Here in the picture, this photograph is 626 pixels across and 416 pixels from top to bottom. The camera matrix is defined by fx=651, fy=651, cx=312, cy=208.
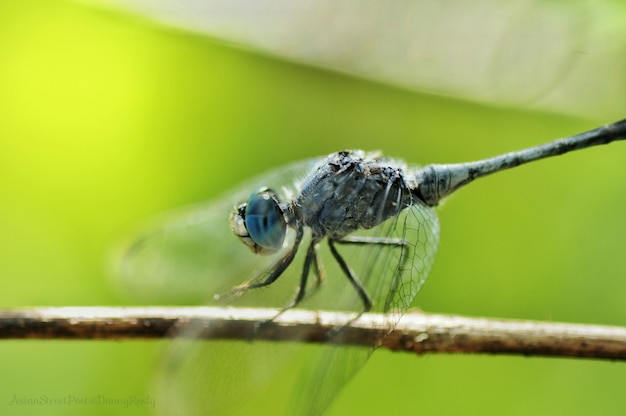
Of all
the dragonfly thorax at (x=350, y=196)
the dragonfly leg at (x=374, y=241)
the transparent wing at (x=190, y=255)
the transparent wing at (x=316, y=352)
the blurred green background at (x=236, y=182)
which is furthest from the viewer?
the blurred green background at (x=236, y=182)

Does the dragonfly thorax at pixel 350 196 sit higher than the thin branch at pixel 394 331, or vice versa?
the dragonfly thorax at pixel 350 196

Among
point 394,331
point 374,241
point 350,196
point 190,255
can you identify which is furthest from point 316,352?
point 190,255

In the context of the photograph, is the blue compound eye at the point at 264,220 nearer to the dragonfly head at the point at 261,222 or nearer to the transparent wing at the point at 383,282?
the dragonfly head at the point at 261,222

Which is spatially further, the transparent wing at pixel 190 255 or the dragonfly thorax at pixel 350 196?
the transparent wing at pixel 190 255

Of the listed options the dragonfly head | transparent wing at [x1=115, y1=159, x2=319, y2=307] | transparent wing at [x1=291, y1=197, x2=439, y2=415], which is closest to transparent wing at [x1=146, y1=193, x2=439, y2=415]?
transparent wing at [x1=291, y1=197, x2=439, y2=415]

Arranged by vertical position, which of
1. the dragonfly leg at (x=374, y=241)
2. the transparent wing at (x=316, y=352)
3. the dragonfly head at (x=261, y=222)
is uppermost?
the dragonfly head at (x=261, y=222)

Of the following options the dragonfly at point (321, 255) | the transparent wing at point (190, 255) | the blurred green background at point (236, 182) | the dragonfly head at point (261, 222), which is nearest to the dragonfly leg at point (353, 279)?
the dragonfly at point (321, 255)

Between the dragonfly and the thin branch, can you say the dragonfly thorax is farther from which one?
the thin branch

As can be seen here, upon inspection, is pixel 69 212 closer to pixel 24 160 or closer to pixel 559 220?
pixel 24 160
